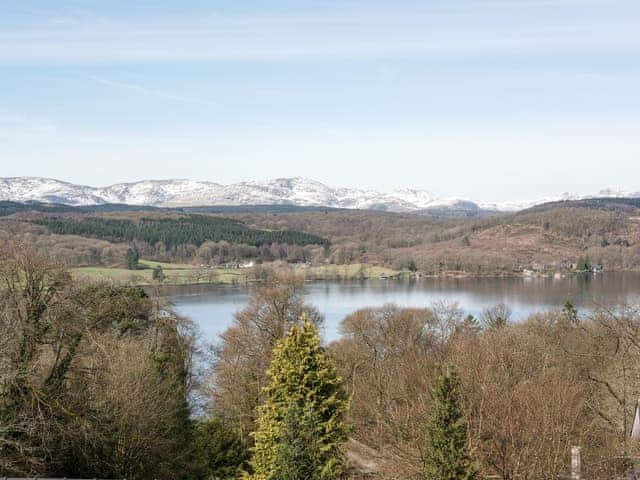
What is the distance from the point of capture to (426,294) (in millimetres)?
65000

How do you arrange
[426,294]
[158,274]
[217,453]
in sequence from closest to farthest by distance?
[217,453]
[426,294]
[158,274]

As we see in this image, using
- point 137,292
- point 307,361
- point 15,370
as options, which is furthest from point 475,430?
point 137,292

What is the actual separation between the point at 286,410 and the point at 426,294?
54810 mm

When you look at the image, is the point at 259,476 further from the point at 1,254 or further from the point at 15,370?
the point at 1,254

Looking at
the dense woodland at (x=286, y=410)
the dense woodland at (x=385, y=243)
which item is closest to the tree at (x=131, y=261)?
the dense woodland at (x=385, y=243)

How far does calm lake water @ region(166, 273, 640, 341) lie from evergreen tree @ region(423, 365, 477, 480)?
2902 centimetres

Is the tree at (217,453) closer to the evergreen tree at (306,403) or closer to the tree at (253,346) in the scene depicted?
the tree at (253,346)

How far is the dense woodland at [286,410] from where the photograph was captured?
10023 millimetres

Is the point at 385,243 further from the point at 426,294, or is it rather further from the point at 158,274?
the point at 426,294

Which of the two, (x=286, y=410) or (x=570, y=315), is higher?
(x=286, y=410)

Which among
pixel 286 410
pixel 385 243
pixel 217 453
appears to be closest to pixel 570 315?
pixel 217 453

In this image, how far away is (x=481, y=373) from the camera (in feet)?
46.7

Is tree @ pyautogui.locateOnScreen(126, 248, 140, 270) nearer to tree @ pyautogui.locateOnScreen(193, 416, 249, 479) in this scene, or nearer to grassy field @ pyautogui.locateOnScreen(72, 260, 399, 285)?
grassy field @ pyautogui.locateOnScreen(72, 260, 399, 285)

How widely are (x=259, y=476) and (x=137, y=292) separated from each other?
1383cm
